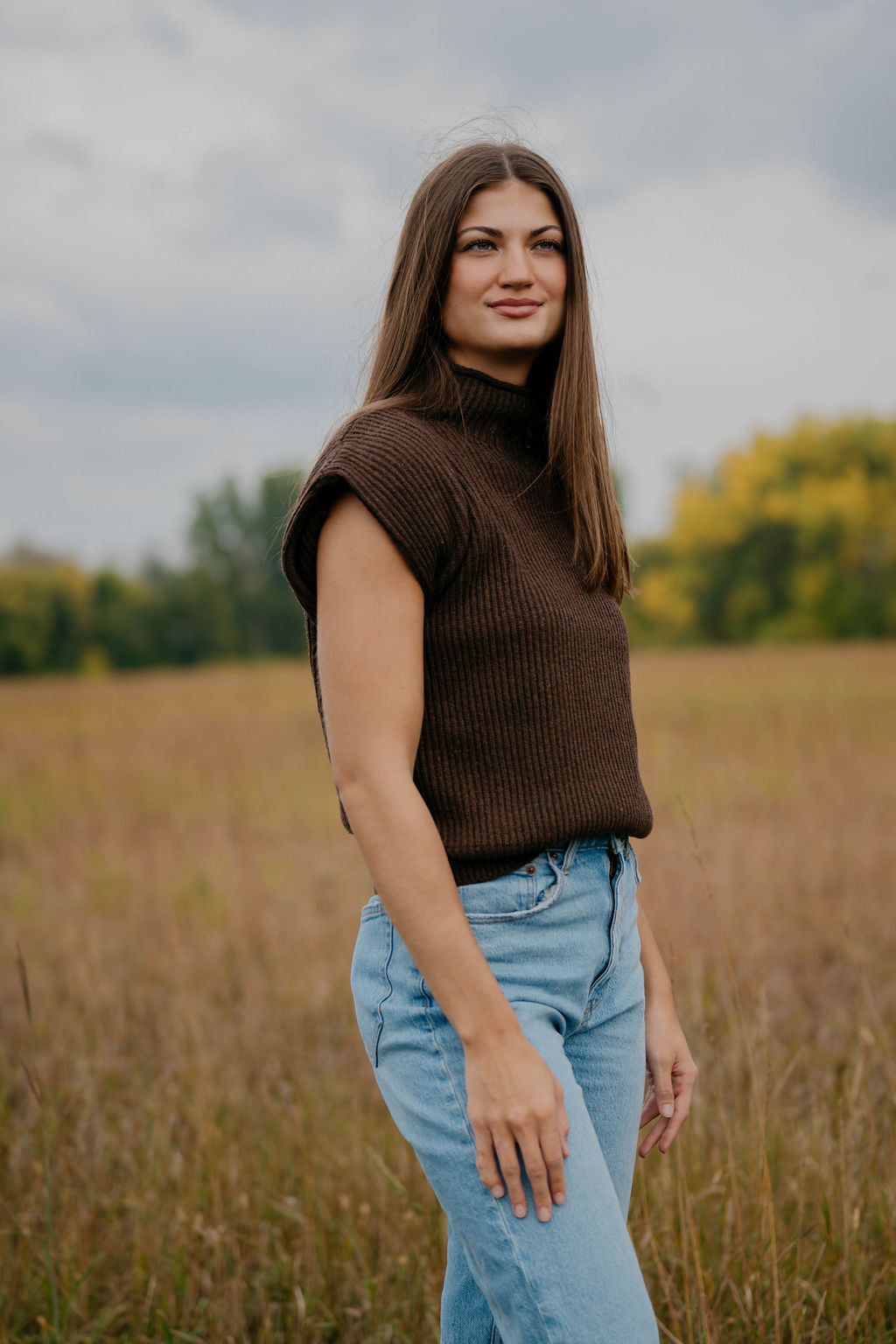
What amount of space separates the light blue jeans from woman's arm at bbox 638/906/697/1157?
0.13 m

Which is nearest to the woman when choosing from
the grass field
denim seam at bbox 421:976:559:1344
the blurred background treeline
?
denim seam at bbox 421:976:559:1344

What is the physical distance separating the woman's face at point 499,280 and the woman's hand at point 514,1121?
939mm

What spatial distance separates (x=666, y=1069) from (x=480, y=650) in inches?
30.0

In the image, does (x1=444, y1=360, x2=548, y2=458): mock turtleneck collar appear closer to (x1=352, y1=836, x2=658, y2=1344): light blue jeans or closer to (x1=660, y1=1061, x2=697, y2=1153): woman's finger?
(x1=352, y1=836, x2=658, y2=1344): light blue jeans

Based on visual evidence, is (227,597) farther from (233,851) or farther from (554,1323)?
(554,1323)

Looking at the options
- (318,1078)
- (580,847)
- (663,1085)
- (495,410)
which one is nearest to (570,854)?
(580,847)

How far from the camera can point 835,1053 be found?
10.5 ft

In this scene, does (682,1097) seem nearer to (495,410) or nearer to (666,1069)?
(666,1069)

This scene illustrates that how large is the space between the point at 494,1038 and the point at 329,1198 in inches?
65.4

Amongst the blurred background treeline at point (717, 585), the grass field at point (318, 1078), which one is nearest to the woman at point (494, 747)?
the grass field at point (318, 1078)

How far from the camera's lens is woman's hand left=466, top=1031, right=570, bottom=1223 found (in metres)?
1.12

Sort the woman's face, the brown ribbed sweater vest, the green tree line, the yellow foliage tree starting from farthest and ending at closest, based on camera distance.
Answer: the green tree line, the yellow foliage tree, the woman's face, the brown ribbed sweater vest

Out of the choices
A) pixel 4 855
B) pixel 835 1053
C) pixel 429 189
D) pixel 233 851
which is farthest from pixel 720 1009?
pixel 4 855

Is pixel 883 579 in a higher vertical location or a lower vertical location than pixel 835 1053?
higher
